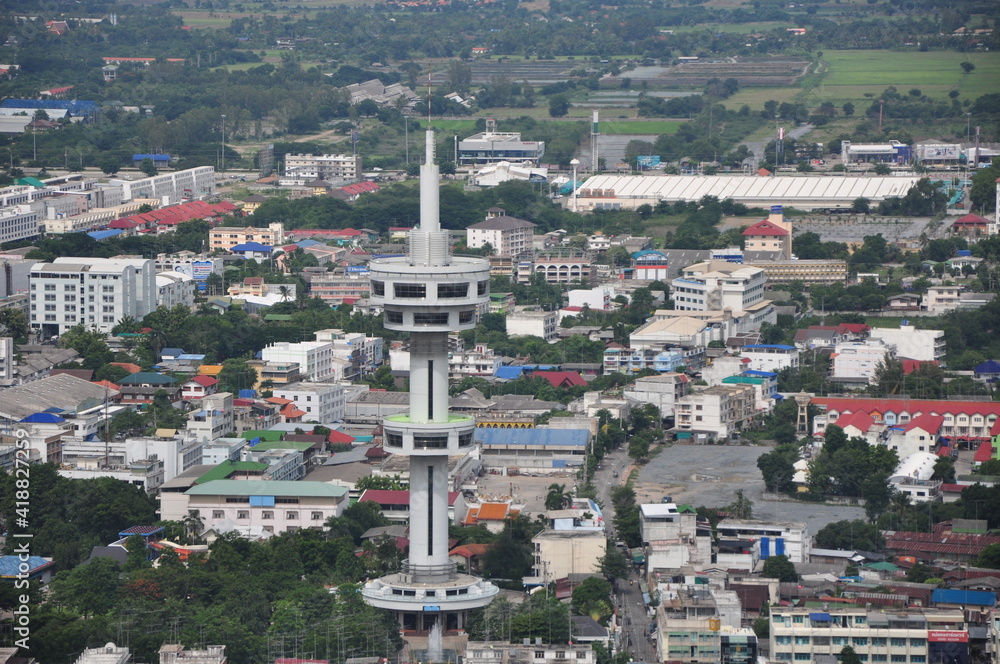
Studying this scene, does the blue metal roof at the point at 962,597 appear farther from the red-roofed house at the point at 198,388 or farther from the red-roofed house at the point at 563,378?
the red-roofed house at the point at 198,388

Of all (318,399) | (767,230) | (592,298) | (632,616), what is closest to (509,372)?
(318,399)

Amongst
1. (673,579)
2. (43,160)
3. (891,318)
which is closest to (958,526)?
(673,579)

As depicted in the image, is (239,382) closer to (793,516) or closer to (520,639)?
(793,516)

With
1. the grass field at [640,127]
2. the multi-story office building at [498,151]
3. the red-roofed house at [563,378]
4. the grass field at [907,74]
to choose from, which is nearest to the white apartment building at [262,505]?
the red-roofed house at [563,378]

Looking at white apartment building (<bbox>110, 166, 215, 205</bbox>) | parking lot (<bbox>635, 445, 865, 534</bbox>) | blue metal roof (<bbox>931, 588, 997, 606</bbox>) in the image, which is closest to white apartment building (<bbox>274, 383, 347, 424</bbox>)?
parking lot (<bbox>635, 445, 865, 534</bbox>)

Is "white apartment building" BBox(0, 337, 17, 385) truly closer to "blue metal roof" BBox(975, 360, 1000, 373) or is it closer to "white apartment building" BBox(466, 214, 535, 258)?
"white apartment building" BBox(466, 214, 535, 258)

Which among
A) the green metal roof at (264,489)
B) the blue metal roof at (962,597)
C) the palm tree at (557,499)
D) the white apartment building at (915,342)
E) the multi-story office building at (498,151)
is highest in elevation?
the multi-story office building at (498,151)

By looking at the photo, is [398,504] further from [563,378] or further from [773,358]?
[773,358]
